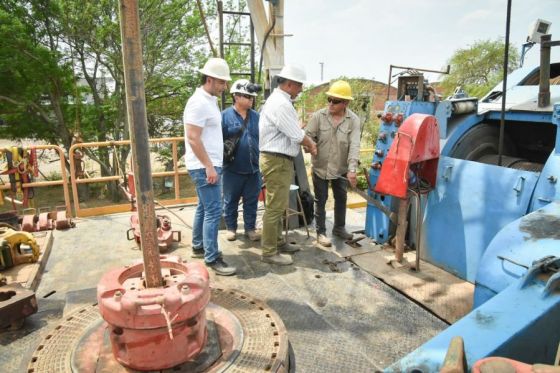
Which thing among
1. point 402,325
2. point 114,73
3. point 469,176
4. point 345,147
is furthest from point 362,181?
point 114,73

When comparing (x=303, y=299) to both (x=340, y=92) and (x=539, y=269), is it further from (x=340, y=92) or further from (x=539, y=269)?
(x=340, y=92)

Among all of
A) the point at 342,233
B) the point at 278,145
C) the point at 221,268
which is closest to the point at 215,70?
the point at 278,145

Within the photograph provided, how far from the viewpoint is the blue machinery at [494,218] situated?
1506 millimetres

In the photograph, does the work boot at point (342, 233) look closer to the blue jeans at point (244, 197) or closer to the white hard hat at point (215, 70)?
the blue jeans at point (244, 197)

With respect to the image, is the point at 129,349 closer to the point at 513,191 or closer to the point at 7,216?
the point at 513,191

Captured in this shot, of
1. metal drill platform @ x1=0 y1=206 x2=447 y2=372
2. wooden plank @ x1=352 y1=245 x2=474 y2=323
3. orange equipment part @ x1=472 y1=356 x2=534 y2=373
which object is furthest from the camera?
wooden plank @ x1=352 y1=245 x2=474 y2=323

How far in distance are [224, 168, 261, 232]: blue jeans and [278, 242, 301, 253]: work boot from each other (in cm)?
48

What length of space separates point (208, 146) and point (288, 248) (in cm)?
141

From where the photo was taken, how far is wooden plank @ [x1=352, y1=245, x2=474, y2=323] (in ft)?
10.8

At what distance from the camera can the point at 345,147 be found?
14.8 feet

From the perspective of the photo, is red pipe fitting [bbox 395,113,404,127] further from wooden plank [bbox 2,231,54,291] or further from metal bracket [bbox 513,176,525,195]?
wooden plank [bbox 2,231,54,291]

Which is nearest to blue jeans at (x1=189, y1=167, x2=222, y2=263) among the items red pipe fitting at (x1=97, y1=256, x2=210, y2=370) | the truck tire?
red pipe fitting at (x1=97, y1=256, x2=210, y2=370)

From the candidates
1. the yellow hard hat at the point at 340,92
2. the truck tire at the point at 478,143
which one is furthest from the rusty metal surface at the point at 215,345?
the truck tire at the point at 478,143

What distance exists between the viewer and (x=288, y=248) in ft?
14.4
